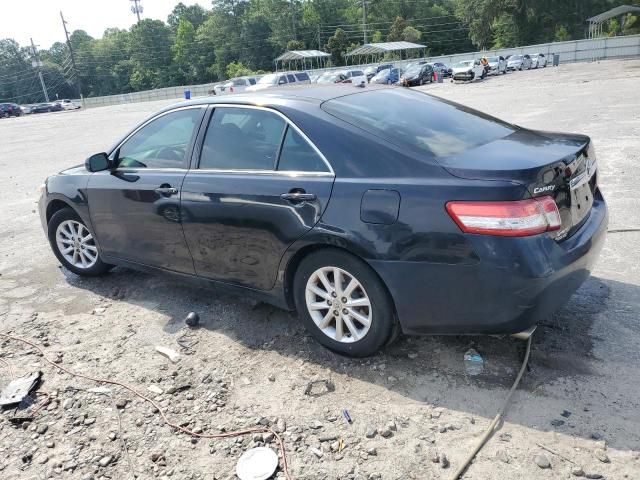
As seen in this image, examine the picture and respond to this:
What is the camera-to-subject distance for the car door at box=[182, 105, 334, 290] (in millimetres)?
3318

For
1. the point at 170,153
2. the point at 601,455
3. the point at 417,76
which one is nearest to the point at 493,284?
the point at 601,455

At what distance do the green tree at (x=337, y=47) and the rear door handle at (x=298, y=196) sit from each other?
276 ft

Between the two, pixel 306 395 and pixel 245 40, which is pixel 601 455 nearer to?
pixel 306 395

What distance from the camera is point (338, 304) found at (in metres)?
3.31

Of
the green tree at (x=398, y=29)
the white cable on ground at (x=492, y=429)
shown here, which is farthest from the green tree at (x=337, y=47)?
the white cable on ground at (x=492, y=429)

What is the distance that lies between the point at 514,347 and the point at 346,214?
1.39m

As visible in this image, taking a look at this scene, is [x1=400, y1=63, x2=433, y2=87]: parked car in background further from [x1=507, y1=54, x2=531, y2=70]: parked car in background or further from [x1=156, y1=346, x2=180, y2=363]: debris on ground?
[x1=156, y1=346, x2=180, y2=363]: debris on ground

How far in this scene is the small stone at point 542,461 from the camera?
95.5 inches

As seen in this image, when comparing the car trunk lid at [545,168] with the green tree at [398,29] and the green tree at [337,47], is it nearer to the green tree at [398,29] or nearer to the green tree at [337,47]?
the green tree at [337,47]

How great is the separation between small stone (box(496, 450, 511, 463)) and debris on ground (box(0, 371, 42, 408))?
9.35ft

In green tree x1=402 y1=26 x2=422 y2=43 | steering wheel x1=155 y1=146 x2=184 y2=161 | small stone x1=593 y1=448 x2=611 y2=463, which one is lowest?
small stone x1=593 y1=448 x2=611 y2=463

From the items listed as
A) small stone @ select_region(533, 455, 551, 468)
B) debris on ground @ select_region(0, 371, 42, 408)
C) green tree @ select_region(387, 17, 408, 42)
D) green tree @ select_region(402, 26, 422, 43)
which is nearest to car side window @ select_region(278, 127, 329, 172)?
small stone @ select_region(533, 455, 551, 468)

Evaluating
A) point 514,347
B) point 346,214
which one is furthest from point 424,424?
point 346,214

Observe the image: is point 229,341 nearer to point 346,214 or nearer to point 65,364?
point 65,364
